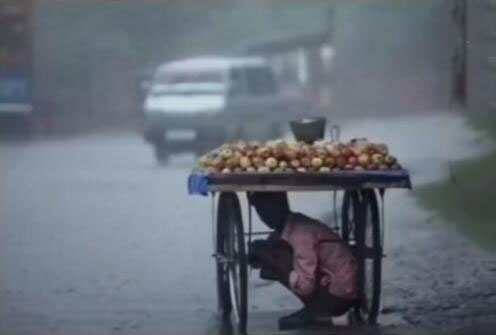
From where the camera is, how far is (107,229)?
30.0 feet

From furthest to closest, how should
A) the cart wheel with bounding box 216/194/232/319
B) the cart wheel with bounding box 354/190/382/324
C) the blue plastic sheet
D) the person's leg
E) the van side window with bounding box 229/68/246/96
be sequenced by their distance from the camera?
the van side window with bounding box 229/68/246/96 → the cart wheel with bounding box 216/194/232/319 → the cart wheel with bounding box 354/190/382/324 → the person's leg → the blue plastic sheet

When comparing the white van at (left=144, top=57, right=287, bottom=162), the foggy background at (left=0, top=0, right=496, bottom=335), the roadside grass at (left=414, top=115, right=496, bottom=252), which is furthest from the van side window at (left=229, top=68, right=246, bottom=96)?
the roadside grass at (left=414, top=115, right=496, bottom=252)

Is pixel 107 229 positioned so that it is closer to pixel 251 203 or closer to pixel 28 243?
pixel 28 243

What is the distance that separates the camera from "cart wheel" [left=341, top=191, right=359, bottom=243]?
28.0 feet

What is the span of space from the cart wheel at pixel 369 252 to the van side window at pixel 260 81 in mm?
1047

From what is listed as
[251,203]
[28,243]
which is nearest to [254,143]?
[251,203]

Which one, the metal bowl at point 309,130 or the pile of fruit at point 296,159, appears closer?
the pile of fruit at point 296,159

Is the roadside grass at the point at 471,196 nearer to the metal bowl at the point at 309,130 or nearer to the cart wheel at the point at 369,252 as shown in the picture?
the cart wheel at the point at 369,252

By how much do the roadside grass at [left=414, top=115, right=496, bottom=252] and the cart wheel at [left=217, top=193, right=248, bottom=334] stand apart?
1.31 meters

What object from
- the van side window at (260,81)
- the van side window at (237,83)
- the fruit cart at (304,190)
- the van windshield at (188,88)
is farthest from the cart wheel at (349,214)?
the van windshield at (188,88)

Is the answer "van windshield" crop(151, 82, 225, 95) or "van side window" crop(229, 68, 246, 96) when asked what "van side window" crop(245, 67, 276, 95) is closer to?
"van side window" crop(229, 68, 246, 96)

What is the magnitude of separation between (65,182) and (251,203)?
4.60ft

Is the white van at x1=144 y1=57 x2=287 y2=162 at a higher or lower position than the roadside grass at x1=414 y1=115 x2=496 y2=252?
higher

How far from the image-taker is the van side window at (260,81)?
9.05m
